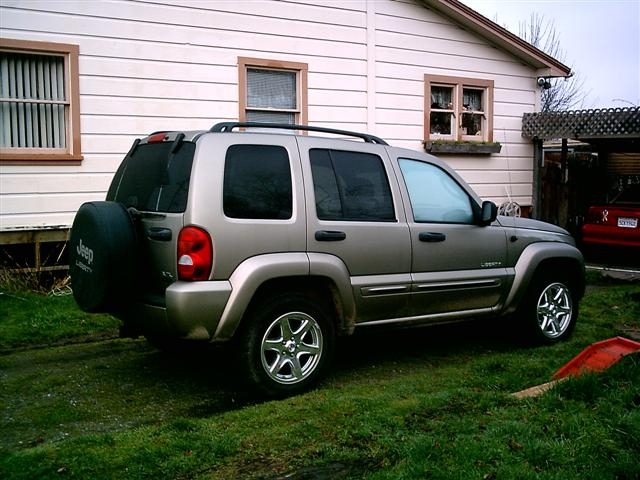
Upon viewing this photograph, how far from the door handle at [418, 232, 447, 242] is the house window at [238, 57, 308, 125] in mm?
4999

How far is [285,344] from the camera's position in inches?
205

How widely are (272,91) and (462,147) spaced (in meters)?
3.56

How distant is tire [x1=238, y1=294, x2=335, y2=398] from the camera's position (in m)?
5.01

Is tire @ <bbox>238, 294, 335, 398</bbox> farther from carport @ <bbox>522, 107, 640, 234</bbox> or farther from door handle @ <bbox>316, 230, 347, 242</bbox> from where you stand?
carport @ <bbox>522, 107, 640, 234</bbox>

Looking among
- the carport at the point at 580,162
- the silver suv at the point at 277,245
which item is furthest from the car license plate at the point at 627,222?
the silver suv at the point at 277,245

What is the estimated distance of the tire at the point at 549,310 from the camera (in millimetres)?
6793

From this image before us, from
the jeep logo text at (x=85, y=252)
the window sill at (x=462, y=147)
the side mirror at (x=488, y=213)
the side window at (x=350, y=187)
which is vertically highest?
the window sill at (x=462, y=147)

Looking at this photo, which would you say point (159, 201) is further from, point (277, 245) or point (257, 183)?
point (277, 245)

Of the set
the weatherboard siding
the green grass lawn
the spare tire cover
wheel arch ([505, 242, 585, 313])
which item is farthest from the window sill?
the spare tire cover

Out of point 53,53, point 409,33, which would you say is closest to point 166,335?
point 53,53

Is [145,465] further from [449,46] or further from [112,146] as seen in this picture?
[449,46]

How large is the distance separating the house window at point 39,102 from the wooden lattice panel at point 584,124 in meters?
8.09

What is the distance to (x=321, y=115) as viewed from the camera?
11.0m

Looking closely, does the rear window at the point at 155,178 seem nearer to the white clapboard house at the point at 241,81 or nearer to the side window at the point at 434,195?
the side window at the point at 434,195
